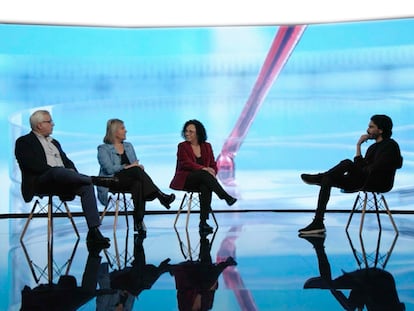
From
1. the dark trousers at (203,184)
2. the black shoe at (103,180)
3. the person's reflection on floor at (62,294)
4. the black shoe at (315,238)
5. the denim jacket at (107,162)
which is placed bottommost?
the black shoe at (315,238)

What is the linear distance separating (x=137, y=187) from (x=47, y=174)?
1033 mm

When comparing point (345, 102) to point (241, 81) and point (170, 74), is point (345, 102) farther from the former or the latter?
point (170, 74)

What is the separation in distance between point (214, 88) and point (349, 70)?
154 cm

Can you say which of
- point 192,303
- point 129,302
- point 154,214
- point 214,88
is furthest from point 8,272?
point 214,88

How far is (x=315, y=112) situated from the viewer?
688 cm

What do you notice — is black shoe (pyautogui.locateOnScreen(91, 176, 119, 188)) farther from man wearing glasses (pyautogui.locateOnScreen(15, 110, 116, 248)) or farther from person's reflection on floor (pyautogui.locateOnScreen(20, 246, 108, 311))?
person's reflection on floor (pyautogui.locateOnScreen(20, 246, 108, 311))

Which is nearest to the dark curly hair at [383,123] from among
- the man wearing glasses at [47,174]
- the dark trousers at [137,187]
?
the dark trousers at [137,187]

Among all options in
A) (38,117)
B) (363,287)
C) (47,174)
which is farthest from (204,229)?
(363,287)

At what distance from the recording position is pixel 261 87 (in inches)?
272

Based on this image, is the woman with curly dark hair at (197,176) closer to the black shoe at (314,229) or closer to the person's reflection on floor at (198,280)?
the black shoe at (314,229)

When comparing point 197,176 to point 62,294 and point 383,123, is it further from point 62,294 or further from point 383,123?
point 62,294

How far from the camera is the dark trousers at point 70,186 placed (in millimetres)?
3939

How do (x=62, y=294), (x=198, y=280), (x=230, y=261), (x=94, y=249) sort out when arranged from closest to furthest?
(x=62, y=294)
(x=198, y=280)
(x=230, y=261)
(x=94, y=249)

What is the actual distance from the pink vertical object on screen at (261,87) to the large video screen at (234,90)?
0.04 ft
